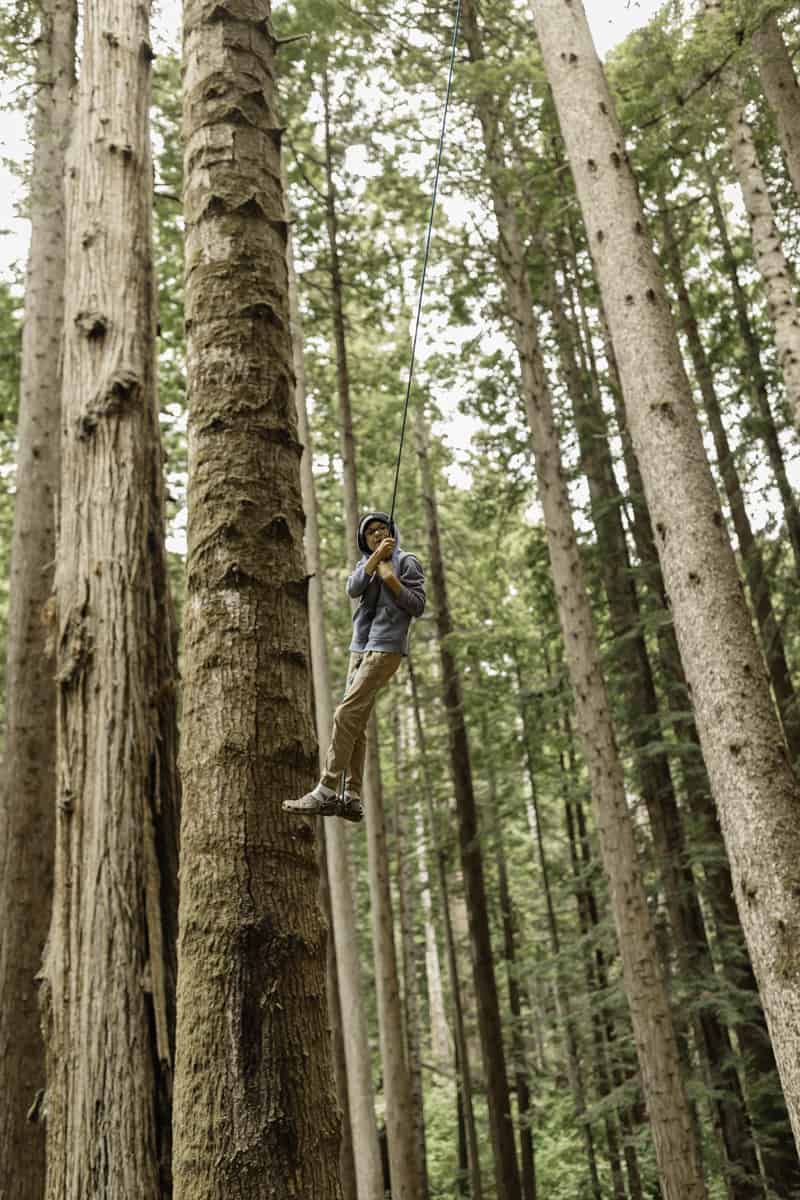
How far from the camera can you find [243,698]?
2.17 metres

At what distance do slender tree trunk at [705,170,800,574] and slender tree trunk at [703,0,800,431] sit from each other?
242 centimetres

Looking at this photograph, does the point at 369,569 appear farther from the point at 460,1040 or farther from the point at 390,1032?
the point at 460,1040

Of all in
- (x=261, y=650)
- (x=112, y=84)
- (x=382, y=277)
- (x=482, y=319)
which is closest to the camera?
(x=261, y=650)

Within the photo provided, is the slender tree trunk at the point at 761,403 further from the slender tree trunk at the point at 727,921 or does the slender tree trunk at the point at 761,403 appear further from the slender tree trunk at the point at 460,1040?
the slender tree trunk at the point at 460,1040

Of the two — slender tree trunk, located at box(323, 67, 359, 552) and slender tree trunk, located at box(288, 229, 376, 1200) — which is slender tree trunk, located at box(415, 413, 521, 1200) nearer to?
slender tree trunk, located at box(323, 67, 359, 552)

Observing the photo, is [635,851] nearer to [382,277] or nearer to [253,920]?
[253,920]

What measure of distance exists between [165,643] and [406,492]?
1429 cm

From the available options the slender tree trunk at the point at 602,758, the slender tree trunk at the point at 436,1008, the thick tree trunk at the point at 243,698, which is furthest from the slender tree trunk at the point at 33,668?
the slender tree trunk at the point at 436,1008

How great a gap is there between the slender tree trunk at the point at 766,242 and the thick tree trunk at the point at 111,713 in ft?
21.3

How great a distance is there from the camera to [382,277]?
13.0m

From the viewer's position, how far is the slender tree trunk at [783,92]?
9094 millimetres

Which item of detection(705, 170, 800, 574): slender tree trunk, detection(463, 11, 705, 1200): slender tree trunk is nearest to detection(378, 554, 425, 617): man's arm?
detection(463, 11, 705, 1200): slender tree trunk

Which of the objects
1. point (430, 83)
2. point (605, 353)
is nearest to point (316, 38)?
point (430, 83)

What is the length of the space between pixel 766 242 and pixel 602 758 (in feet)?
18.0
